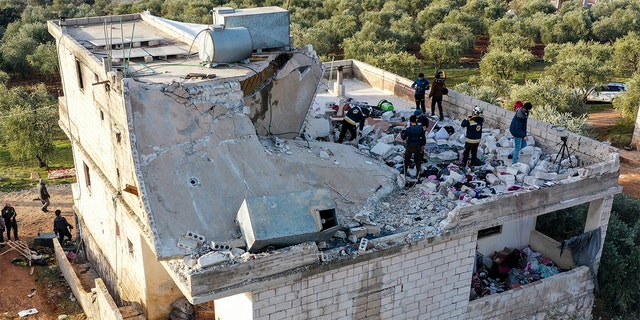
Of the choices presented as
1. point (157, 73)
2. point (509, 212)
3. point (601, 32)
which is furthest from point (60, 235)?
point (601, 32)

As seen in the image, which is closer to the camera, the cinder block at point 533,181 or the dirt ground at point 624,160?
the cinder block at point 533,181

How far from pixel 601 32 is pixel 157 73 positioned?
40.3 meters

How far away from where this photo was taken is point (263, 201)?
10.3 meters

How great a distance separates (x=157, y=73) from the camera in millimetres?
12852

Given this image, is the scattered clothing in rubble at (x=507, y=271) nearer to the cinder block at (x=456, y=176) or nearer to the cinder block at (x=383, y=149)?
the cinder block at (x=456, y=176)

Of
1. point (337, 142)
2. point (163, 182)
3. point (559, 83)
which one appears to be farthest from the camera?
point (559, 83)

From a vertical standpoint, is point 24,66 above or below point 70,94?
below

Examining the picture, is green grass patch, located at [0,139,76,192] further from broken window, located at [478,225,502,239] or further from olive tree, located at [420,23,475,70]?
olive tree, located at [420,23,475,70]

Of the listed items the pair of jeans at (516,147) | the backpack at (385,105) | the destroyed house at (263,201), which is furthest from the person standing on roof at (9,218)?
the pair of jeans at (516,147)

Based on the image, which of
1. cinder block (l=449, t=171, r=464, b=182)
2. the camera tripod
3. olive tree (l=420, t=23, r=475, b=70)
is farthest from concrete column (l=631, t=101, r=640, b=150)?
cinder block (l=449, t=171, r=464, b=182)

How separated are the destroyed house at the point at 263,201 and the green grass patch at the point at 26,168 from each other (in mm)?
9627

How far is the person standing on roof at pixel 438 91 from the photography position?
16.6 meters

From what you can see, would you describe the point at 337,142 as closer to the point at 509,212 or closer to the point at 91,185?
the point at 509,212

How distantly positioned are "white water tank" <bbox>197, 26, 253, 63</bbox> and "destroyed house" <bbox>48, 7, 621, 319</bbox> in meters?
0.03
